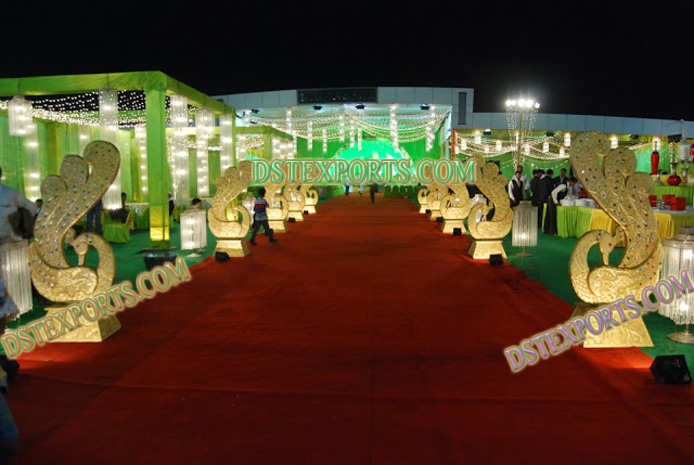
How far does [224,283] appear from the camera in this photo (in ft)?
18.6

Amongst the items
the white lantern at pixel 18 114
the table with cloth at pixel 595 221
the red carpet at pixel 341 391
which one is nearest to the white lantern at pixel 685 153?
the table with cloth at pixel 595 221

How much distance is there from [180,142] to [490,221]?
19.9 ft

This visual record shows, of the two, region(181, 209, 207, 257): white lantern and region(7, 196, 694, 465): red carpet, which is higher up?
region(181, 209, 207, 257): white lantern

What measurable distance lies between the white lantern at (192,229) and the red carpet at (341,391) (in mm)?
3009

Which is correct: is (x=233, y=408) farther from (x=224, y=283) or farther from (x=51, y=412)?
(x=224, y=283)

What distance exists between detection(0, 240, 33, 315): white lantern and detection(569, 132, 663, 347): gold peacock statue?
4.27 meters

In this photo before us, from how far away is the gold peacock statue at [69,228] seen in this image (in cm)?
372

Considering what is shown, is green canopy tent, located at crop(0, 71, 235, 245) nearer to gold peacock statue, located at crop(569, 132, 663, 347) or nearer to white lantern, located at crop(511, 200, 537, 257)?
white lantern, located at crop(511, 200, 537, 257)

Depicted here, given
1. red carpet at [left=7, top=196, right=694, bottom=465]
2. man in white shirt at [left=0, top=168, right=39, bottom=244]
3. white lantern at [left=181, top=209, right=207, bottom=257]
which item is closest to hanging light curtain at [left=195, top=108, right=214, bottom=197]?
white lantern at [left=181, top=209, right=207, bottom=257]

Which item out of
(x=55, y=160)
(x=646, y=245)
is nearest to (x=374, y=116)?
(x=55, y=160)

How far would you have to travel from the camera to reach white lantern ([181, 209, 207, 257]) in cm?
769

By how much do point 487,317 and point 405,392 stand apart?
1.72 m

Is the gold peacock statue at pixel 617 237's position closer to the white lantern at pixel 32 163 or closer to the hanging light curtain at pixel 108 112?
the hanging light curtain at pixel 108 112

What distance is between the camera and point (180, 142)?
977 cm
